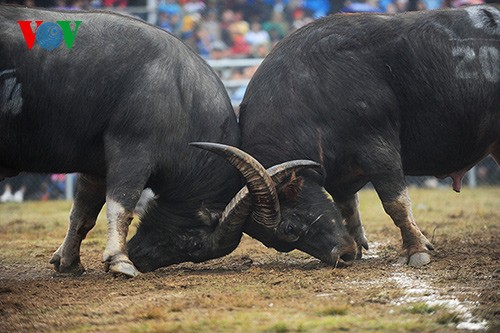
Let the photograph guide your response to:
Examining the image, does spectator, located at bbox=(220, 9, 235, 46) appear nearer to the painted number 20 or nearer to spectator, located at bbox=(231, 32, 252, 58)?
spectator, located at bbox=(231, 32, 252, 58)

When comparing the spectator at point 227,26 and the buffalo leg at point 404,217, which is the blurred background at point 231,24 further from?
the buffalo leg at point 404,217

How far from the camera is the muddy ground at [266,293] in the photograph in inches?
224

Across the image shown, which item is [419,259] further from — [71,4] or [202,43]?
[71,4]

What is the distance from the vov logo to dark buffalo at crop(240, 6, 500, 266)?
5.39 feet

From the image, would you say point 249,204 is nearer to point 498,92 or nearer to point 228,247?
point 228,247

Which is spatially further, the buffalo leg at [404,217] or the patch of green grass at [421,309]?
the buffalo leg at [404,217]

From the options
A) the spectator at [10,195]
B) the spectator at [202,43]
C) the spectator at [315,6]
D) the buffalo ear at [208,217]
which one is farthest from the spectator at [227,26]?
the buffalo ear at [208,217]

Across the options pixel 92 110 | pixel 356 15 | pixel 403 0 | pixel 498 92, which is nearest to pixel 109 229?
pixel 92 110

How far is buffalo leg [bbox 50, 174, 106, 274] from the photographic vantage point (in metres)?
8.28

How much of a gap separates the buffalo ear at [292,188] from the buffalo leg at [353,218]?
0.97m

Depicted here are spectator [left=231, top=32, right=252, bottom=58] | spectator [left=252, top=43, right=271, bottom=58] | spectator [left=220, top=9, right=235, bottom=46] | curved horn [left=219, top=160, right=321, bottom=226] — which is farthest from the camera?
spectator [left=220, top=9, right=235, bottom=46]

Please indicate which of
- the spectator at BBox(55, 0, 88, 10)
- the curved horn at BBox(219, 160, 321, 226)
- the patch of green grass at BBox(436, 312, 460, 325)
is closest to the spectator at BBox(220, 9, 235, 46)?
the spectator at BBox(55, 0, 88, 10)

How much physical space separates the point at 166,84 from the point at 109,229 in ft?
4.04

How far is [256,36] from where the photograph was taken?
1736 centimetres
